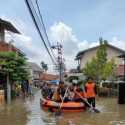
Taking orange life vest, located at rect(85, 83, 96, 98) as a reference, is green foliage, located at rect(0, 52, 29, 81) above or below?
above

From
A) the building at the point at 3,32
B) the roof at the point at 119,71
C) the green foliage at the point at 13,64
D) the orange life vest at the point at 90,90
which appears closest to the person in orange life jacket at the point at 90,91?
the orange life vest at the point at 90,90

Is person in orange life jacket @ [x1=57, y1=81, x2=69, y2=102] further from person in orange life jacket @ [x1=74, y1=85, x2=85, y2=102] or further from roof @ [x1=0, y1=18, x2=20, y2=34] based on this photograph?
roof @ [x1=0, y1=18, x2=20, y2=34]

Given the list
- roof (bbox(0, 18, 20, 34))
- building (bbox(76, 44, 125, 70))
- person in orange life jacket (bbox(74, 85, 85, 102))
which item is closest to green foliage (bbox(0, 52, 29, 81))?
roof (bbox(0, 18, 20, 34))

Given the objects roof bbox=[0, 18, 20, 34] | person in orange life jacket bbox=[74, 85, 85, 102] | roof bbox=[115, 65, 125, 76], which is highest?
roof bbox=[0, 18, 20, 34]

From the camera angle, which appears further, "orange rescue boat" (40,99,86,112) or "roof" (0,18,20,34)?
"roof" (0,18,20,34)

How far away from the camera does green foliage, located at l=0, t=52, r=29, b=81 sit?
3969 cm

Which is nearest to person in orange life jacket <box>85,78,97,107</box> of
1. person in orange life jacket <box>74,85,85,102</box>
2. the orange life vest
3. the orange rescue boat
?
the orange life vest

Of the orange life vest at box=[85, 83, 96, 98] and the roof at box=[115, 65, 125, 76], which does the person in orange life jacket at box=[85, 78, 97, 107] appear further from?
the roof at box=[115, 65, 125, 76]

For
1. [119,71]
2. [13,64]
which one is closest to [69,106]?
[13,64]

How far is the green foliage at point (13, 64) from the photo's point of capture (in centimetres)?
3969

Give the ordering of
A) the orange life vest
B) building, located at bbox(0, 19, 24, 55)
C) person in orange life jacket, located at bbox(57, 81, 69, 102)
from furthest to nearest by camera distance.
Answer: building, located at bbox(0, 19, 24, 55), person in orange life jacket, located at bbox(57, 81, 69, 102), the orange life vest

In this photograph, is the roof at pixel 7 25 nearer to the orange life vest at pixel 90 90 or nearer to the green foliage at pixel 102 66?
the green foliage at pixel 102 66

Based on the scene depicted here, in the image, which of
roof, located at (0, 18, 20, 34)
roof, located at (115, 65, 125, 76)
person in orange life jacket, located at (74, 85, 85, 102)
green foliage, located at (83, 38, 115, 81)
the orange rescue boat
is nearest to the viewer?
the orange rescue boat

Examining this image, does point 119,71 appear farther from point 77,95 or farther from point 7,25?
point 77,95
